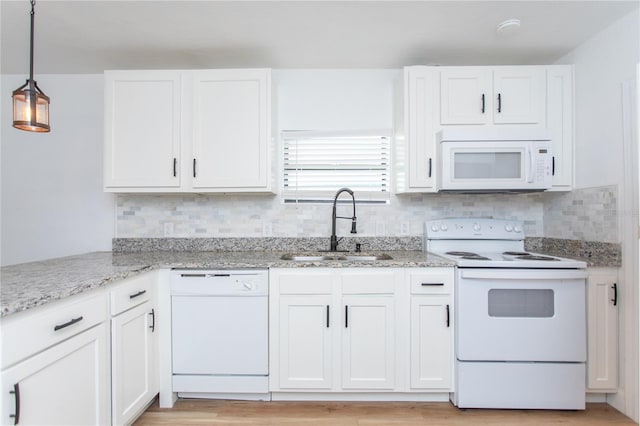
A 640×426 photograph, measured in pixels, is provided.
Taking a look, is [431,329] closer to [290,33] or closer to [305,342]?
[305,342]

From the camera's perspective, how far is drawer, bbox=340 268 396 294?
1.95m

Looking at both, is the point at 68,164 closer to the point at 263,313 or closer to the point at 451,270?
the point at 263,313

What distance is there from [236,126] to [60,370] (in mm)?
1621

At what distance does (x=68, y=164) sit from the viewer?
2.58 meters

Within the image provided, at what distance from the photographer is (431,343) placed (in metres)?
1.95

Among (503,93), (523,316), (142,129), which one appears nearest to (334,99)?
(503,93)

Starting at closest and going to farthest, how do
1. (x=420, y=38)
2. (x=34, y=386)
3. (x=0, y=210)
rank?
1. (x=34, y=386)
2. (x=420, y=38)
3. (x=0, y=210)

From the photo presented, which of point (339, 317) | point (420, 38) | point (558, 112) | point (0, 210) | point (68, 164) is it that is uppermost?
point (420, 38)

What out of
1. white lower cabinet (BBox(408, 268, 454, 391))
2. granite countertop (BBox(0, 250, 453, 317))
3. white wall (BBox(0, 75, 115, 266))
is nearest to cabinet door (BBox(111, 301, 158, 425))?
granite countertop (BBox(0, 250, 453, 317))

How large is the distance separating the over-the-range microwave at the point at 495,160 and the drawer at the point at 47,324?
2.08 metres

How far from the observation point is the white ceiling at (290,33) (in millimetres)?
1814

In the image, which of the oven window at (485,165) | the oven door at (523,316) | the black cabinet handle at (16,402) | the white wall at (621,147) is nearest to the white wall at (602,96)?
the white wall at (621,147)

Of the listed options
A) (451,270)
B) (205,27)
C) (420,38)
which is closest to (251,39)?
(205,27)

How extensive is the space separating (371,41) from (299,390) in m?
2.28
